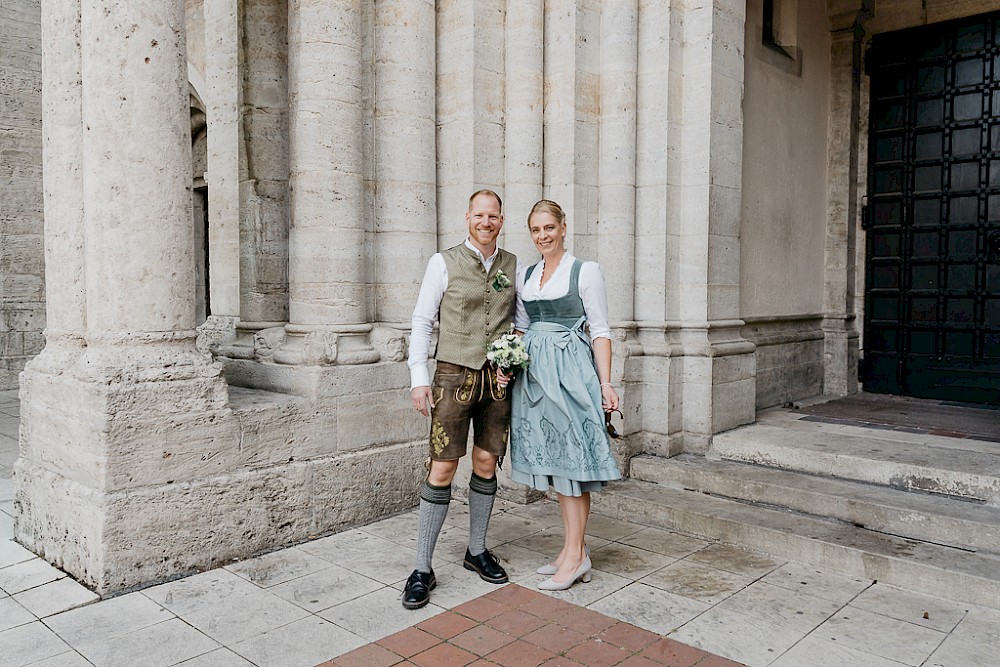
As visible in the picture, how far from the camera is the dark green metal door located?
23.3 feet

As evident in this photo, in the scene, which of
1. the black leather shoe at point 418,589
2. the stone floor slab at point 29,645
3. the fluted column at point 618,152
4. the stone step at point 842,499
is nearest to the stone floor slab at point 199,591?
the stone floor slab at point 29,645

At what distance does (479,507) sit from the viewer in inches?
152

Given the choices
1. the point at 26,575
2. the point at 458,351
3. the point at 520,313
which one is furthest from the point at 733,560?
the point at 26,575

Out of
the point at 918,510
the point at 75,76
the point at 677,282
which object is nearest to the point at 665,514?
the point at 918,510

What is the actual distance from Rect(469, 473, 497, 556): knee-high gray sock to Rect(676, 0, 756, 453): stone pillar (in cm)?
217

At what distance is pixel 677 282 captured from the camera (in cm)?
557

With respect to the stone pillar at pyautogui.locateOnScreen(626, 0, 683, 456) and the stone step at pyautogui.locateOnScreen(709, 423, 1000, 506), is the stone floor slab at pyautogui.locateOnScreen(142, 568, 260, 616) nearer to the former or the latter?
the stone pillar at pyautogui.locateOnScreen(626, 0, 683, 456)

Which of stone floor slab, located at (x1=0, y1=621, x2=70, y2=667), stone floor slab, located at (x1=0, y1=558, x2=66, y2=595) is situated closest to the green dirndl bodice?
stone floor slab, located at (x1=0, y1=621, x2=70, y2=667)

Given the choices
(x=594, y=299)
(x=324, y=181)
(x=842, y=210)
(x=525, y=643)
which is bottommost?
(x=525, y=643)

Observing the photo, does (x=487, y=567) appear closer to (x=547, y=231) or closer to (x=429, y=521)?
(x=429, y=521)

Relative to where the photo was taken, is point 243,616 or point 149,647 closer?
point 149,647

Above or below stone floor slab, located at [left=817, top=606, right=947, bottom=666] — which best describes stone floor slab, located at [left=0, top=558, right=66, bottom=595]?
above

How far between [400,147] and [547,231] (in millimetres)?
1823

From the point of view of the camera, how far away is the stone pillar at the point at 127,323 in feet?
12.2
